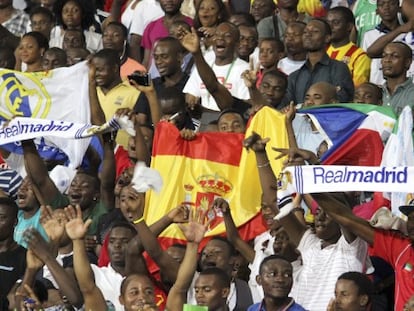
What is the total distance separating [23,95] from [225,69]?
1912 millimetres

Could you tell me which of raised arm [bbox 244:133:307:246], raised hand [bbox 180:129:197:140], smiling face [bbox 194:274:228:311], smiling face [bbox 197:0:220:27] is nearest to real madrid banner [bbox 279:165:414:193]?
raised arm [bbox 244:133:307:246]

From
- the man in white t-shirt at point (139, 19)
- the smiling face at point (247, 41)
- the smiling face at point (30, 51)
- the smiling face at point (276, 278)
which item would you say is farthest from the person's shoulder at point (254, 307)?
the man in white t-shirt at point (139, 19)

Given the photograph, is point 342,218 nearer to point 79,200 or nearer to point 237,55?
point 79,200

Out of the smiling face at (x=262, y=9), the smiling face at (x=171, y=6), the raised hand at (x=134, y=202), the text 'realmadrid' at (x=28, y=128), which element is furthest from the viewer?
the smiling face at (x=171, y=6)

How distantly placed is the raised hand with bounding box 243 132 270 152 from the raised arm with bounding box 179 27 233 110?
6.38ft

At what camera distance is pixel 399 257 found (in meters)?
12.5

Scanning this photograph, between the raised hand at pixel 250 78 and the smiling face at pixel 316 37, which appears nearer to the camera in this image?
the raised hand at pixel 250 78

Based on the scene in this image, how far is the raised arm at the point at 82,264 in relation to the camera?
42.1ft

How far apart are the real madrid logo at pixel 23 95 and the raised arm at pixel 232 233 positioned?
2.36 meters

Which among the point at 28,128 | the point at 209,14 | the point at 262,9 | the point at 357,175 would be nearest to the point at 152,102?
the point at 28,128

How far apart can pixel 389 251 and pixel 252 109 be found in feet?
9.20

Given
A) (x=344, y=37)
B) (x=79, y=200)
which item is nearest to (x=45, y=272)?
(x=79, y=200)

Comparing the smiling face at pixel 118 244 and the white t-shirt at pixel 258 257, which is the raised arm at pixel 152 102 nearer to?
the smiling face at pixel 118 244

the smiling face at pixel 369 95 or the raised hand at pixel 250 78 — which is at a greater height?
the raised hand at pixel 250 78
